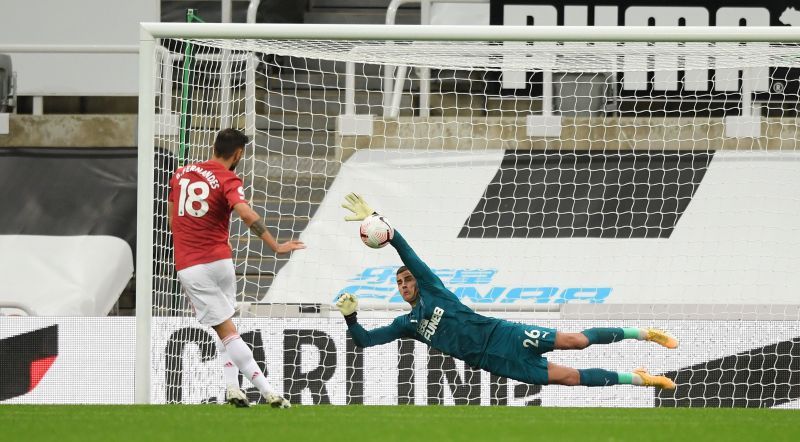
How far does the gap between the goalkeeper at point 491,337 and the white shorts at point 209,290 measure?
2.82ft

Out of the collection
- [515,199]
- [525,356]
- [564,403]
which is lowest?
[564,403]

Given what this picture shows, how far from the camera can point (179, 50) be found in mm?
12328

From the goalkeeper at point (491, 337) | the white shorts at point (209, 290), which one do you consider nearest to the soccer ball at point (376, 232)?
the goalkeeper at point (491, 337)

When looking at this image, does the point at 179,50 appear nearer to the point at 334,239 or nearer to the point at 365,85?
the point at 365,85

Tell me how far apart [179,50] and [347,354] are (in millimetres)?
4064

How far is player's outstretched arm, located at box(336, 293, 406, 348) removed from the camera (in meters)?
8.06

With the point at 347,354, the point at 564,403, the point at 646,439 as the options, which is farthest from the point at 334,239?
the point at 646,439

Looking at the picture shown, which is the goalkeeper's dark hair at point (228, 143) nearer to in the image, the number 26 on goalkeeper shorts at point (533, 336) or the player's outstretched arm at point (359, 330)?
the player's outstretched arm at point (359, 330)

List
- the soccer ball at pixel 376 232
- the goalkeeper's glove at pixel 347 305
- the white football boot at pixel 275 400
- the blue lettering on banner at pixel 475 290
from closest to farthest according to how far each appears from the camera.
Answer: the white football boot at pixel 275 400 < the soccer ball at pixel 376 232 < the goalkeeper's glove at pixel 347 305 < the blue lettering on banner at pixel 475 290

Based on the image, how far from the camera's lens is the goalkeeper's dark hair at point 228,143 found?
24.8ft

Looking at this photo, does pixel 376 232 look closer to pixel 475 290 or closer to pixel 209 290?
pixel 209 290

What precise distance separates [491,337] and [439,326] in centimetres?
34

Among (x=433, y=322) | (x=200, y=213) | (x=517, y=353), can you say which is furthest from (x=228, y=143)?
(x=517, y=353)

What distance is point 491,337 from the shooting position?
8219mm
